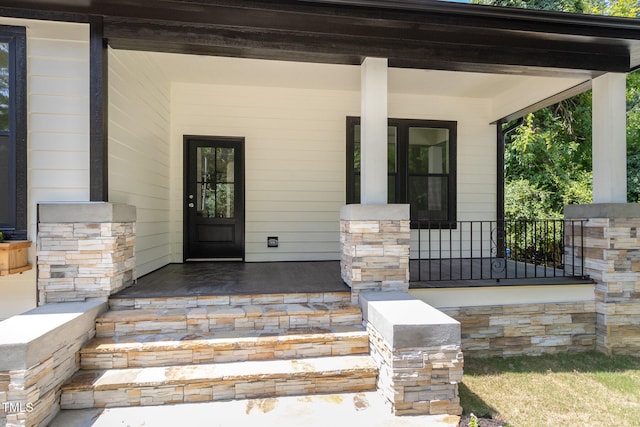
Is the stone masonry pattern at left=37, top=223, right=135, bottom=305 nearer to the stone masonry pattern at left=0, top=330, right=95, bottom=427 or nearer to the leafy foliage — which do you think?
the stone masonry pattern at left=0, top=330, right=95, bottom=427

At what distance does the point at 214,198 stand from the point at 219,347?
3013 mm

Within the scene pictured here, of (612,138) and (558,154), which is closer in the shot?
(612,138)

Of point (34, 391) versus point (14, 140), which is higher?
point (14, 140)

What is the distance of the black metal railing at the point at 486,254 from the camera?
4020 millimetres

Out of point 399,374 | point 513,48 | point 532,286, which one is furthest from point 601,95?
point 399,374

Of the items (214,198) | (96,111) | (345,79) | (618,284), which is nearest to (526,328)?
(618,284)

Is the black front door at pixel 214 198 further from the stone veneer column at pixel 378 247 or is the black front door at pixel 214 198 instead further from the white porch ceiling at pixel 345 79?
the stone veneer column at pixel 378 247

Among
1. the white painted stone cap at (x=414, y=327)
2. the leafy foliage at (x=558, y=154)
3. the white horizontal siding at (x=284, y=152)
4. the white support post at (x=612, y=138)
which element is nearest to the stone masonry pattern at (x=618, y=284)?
the white support post at (x=612, y=138)

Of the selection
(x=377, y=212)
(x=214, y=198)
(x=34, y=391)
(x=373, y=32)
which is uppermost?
(x=373, y=32)

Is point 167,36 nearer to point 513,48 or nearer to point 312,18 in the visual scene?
point 312,18

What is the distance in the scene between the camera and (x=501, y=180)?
5.86 m

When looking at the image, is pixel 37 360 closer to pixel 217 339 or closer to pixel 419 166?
pixel 217 339

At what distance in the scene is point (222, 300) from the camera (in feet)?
10.6

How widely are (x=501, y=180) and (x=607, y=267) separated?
95.5 inches
